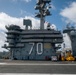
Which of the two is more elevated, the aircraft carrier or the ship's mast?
the ship's mast

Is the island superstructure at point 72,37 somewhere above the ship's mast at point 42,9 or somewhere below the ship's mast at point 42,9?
below

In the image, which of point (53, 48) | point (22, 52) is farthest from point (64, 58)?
point (22, 52)

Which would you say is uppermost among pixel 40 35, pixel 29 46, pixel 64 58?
pixel 40 35

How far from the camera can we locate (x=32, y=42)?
201 feet

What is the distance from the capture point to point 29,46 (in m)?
61.8

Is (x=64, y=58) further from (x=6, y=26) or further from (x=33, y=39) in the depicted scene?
(x=6, y=26)

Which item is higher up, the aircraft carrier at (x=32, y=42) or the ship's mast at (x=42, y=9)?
the ship's mast at (x=42, y=9)

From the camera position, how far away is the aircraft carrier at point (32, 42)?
A: 6078 cm

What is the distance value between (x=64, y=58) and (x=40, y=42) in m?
10.6

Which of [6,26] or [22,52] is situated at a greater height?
[6,26]

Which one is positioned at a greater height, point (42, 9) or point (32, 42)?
point (42, 9)

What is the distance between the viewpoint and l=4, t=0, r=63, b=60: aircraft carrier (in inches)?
2393

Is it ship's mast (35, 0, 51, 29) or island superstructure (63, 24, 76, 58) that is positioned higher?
ship's mast (35, 0, 51, 29)

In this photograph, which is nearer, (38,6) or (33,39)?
(33,39)
